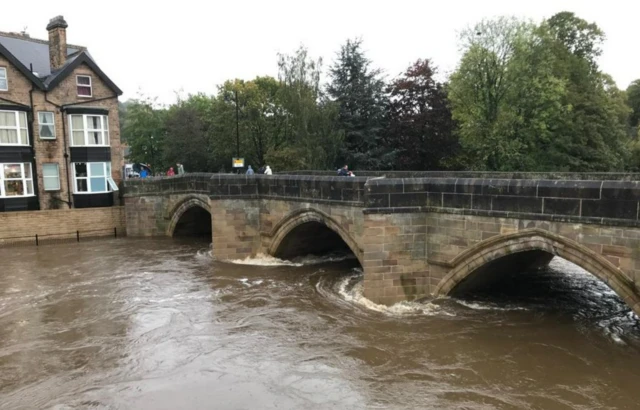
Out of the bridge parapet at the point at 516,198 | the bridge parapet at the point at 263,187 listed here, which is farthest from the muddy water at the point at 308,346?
the bridge parapet at the point at 263,187

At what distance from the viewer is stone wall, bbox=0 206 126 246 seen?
22250 mm

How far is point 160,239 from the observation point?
23328 mm

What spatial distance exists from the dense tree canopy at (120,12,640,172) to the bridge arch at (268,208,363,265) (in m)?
13.0

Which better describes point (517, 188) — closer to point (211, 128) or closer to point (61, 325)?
point (61, 325)

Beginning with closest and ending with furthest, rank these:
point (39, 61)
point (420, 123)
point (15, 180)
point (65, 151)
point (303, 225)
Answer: point (303, 225) → point (15, 180) → point (65, 151) → point (39, 61) → point (420, 123)

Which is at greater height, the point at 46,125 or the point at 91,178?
the point at 46,125

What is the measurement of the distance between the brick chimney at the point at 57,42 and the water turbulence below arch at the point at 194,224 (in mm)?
10194

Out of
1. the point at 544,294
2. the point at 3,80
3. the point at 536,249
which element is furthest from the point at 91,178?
the point at 536,249

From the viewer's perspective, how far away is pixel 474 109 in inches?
1113

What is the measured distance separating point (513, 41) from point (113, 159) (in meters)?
22.5

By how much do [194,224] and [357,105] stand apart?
40.7 ft

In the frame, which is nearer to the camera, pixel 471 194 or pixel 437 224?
pixel 471 194

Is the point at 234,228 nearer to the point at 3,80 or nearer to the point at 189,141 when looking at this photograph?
the point at 3,80

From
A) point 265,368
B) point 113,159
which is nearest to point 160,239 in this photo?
point 113,159
